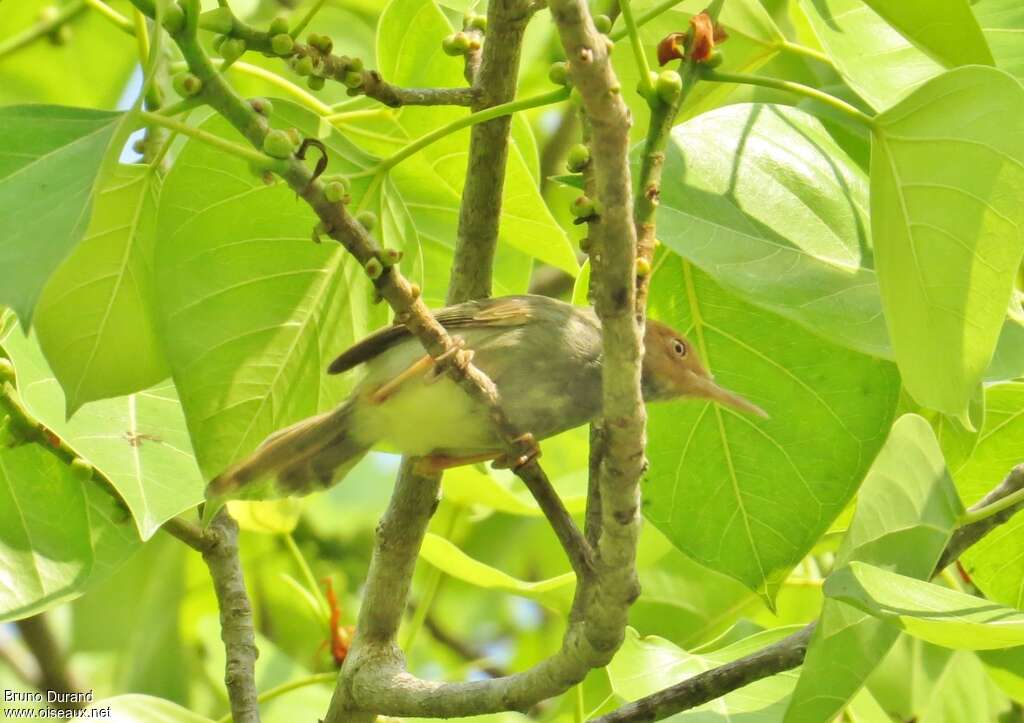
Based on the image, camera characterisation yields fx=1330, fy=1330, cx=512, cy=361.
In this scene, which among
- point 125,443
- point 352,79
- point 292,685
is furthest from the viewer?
point 292,685

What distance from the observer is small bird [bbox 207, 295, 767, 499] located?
2984mm

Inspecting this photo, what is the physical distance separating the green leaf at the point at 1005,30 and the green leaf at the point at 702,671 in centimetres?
131

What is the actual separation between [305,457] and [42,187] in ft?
4.56

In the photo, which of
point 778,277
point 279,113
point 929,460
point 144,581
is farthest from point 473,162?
point 144,581

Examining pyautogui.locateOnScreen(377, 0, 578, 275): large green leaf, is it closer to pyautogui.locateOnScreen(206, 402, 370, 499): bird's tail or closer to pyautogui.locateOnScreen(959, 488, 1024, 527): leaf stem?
pyautogui.locateOnScreen(206, 402, 370, 499): bird's tail

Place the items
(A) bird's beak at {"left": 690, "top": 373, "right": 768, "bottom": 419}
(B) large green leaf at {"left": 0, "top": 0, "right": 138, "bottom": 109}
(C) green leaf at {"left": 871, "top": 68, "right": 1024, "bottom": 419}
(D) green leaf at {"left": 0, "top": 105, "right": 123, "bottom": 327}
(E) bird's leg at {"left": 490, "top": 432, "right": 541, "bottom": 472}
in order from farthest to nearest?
(B) large green leaf at {"left": 0, "top": 0, "right": 138, "bottom": 109} → (A) bird's beak at {"left": 690, "top": 373, "right": 768, "bottom": 419} → (E) bird's leg at {"left": 490, "top": 432, "right": 541, "bottom": 472} → (C) green leaf at {"left": 871, "top": 68, "right": 1024, "bottom": 419} → (D) green leaf at {"left": 0, "top": 105, "right": 123, "bottom": 327}

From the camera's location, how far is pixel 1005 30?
9.62 ft

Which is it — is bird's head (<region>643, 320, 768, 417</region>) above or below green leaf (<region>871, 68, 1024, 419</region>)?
below

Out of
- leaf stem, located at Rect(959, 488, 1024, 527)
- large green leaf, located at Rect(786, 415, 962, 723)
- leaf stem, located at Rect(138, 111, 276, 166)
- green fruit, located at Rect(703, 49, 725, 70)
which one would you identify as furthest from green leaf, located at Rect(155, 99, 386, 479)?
leaf stem, located at Rect(959, 488, 1024, 527)

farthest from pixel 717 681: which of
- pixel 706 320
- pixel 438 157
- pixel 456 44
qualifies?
pixel 438 157

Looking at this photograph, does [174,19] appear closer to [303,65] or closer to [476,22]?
[303,65]

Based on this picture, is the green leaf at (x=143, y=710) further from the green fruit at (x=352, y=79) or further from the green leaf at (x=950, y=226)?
the green leaf at (x=950, y=226)

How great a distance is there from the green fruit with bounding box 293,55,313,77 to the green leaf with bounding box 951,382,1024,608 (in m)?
1.69

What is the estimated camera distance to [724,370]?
307cm
